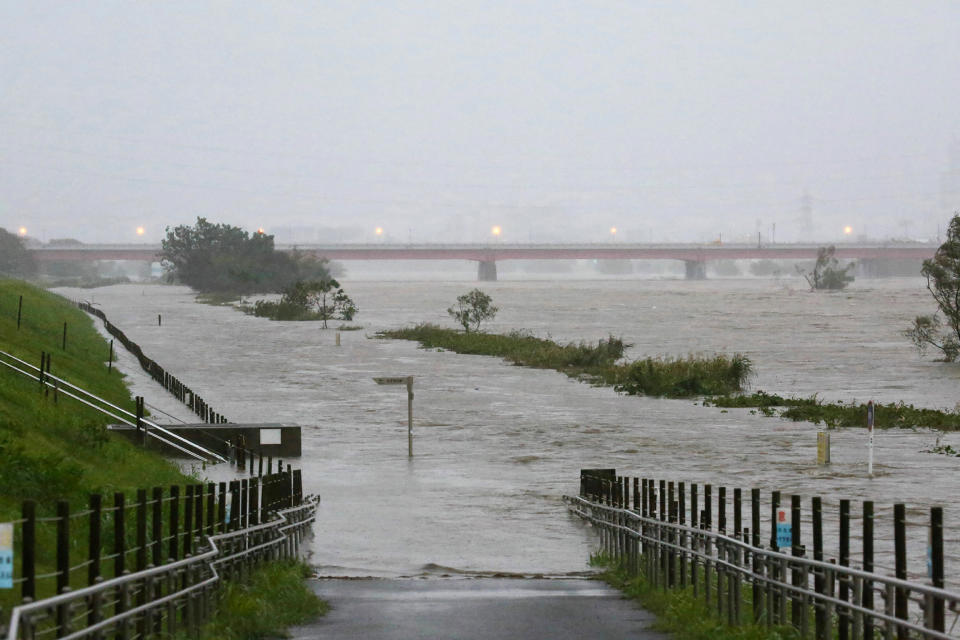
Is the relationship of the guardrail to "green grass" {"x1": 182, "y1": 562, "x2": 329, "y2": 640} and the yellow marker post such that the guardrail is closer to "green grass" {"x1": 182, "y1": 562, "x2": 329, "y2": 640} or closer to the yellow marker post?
"green grass" {"x1": 182, "y1": 562, "x2": 329, "y2": 640}

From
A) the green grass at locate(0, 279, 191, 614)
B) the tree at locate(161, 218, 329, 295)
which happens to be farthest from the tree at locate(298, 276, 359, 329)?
the green grass at locate(0, 279, 191, 614)

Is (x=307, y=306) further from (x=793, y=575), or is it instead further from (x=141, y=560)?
(x=141, y=560)

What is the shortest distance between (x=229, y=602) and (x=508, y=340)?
67.2m

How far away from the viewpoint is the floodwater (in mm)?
23000

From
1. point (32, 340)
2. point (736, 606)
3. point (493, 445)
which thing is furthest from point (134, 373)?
point (736, 606)

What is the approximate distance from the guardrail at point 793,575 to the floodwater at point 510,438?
120 inches

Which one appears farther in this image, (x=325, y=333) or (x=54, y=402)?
(x=325, y=333)

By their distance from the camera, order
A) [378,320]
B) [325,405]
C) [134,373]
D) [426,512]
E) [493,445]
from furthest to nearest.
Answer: [378,320]
[134,373]
[325,405]
[493,445]
[426,512]

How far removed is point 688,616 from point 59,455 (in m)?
10.9

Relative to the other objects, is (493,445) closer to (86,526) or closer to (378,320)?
(86,526)

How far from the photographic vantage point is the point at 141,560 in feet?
35.9

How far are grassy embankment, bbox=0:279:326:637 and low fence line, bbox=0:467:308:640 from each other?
0.83 feet

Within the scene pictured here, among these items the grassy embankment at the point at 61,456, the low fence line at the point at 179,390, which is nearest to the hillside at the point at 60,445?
the grassy embankment at the point at 61,456

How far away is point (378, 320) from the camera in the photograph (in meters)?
121
